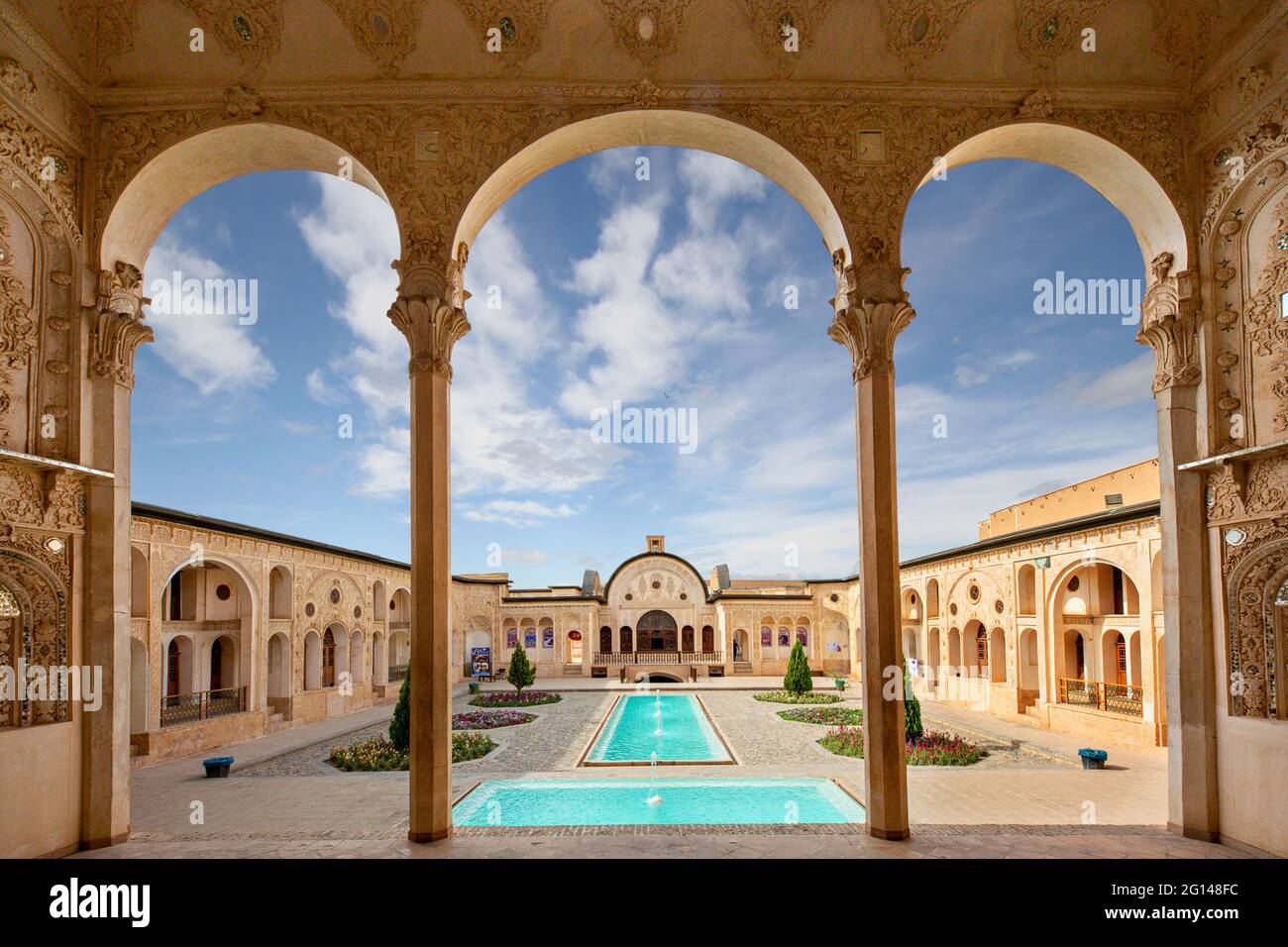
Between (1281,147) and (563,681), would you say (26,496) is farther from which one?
(563,681)

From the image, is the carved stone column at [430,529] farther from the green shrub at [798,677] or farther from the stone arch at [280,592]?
the green shrub at [798,677]

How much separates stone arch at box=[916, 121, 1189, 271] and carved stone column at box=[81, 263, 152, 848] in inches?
315

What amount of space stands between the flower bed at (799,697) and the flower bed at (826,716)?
230 cm

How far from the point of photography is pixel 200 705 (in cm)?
1598

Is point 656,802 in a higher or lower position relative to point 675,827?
lower

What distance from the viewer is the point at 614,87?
6.87 meters

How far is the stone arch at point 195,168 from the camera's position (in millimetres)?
6746

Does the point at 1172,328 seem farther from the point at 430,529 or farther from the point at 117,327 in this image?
the point at 117,327

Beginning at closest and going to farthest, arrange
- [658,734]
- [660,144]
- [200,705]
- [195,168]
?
[195,168], [660,144], [200,705], [658,734]

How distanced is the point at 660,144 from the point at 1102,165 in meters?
4.60

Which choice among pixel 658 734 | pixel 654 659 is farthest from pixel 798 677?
pixel 654 659

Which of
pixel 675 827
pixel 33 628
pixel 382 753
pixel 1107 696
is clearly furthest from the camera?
pixel 1107 696

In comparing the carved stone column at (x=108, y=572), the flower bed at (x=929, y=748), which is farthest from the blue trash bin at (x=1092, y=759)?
the carved stone column at (x=108, y=572)

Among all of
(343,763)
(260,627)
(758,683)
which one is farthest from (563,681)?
(343,763)
